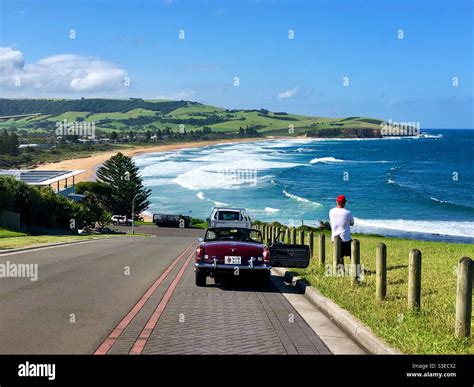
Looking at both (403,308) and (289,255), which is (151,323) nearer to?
(403,308)

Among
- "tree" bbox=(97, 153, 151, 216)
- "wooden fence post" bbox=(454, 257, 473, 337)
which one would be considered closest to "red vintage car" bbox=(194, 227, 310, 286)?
"wooden fence post" bbox=(454, 257, 473, 337)

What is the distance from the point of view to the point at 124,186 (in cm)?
8756

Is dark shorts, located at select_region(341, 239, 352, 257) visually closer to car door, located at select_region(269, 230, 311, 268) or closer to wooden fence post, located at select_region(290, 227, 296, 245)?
car door, located at select_region(269, 230, 311, 268)

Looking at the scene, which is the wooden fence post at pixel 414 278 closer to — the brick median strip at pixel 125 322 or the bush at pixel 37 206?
the brick median strip at pixel 125 322

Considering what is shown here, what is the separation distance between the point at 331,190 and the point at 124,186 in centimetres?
2768

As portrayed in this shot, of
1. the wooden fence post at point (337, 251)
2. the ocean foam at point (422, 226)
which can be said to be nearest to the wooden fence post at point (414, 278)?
the wooden fence post at point (337, 251)

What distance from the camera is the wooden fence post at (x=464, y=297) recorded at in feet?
26.8

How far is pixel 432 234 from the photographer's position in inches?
2002

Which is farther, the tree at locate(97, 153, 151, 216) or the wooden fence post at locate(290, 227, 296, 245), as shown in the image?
the tree at locate(97, 153, 151, 216)

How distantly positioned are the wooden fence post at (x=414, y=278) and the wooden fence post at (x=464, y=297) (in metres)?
1.64

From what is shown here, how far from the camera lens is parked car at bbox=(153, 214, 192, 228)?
2840 inches

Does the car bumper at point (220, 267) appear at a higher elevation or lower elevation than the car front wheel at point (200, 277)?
higher

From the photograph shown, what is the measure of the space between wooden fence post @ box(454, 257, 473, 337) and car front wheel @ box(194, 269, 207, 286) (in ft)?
22.1

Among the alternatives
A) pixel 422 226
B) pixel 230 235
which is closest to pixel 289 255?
pixel 230 235
